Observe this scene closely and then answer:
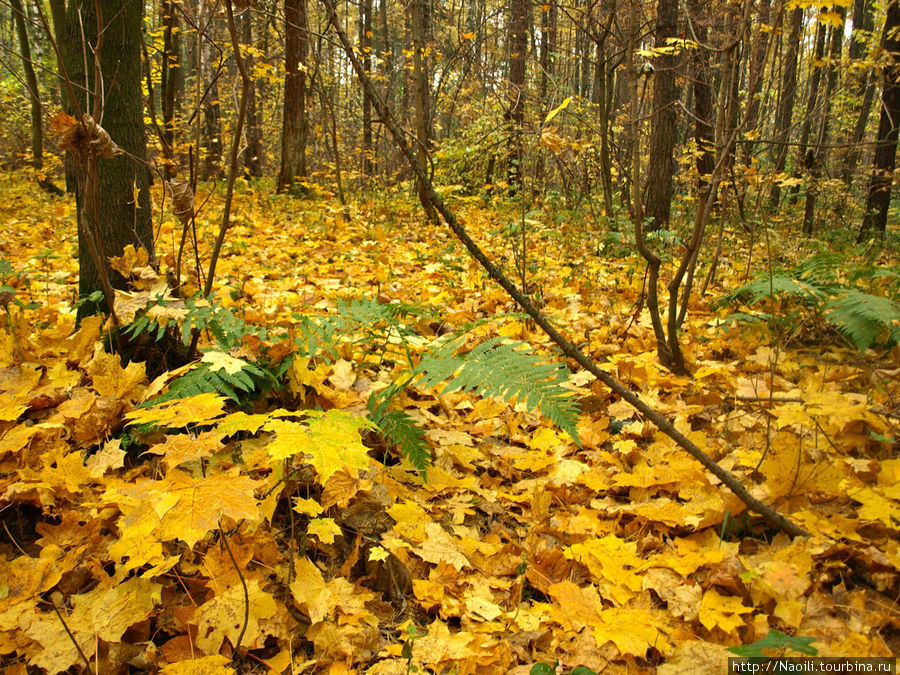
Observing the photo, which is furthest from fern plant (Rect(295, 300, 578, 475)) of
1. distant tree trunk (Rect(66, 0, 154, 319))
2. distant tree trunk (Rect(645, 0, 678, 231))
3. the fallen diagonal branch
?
distant tree trunk (Rect(645, 0, 678, 231))

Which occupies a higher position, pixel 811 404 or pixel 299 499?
pixel 811 404

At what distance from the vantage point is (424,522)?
1.59 meters

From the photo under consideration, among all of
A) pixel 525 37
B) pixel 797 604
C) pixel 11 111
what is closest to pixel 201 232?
pixel 797 604

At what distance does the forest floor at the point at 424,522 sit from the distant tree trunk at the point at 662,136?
3724mm

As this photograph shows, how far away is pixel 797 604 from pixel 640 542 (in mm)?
413

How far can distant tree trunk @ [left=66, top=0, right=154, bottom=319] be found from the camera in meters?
2.14

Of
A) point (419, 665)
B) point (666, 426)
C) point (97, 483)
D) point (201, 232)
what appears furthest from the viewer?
point (201, 232)

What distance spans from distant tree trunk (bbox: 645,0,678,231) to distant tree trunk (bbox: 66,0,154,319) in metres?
4.88

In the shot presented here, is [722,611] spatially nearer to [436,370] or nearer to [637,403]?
[637,403]

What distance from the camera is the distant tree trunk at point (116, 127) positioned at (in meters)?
2.14

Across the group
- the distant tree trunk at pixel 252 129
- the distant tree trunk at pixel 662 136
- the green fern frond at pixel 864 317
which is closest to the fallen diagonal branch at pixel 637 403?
the green fern frond at pixel 864 317

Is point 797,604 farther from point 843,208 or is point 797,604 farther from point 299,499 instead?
point 843,208

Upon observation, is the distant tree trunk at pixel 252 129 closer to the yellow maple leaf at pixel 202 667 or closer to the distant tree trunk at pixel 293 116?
the distant tree trunk at pixel 293 116

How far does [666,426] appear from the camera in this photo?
1469mm
